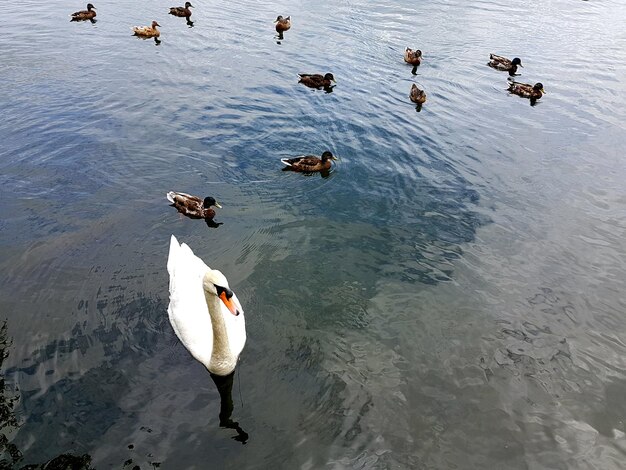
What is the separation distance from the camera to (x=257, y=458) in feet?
22.9

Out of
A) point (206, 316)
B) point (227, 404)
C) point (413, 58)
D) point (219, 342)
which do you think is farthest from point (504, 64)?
point (227, 404)

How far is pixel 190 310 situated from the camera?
8.42 meters

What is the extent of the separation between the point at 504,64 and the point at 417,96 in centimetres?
658

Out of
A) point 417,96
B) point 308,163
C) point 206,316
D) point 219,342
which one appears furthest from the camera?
point 417,96

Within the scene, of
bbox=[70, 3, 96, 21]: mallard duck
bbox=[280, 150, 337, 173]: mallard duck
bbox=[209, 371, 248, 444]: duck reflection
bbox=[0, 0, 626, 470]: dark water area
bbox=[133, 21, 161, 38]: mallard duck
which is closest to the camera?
bbox=[209, 371, 248, 444]: duck reflection

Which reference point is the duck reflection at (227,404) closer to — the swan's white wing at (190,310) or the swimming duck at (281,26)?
the swan's white wing at (190,310)

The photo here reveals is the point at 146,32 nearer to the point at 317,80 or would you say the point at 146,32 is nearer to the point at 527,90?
the point at 317,80

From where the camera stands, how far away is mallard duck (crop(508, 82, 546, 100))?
19.3 metres

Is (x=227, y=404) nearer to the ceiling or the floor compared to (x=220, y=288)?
nearer to the floor

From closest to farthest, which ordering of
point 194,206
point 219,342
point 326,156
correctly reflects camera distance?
point 219,342 < point 194,206 < point 326,156

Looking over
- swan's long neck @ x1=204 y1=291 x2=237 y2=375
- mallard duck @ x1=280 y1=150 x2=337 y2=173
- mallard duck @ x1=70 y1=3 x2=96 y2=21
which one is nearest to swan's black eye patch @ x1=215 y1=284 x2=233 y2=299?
swan's long neck @ x1=204 y1=291 x2=237 y2=375

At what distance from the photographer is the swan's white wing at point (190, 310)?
26.8 ft

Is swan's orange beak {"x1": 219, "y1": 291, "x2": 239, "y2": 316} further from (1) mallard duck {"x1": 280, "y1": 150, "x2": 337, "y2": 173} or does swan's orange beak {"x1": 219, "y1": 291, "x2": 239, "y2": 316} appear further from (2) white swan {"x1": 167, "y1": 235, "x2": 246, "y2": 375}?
(1) mallard duck {"x1": 280, "y1": 150, "x2": 337, "y2": 173}

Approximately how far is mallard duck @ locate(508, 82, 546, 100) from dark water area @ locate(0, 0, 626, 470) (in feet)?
1.05
